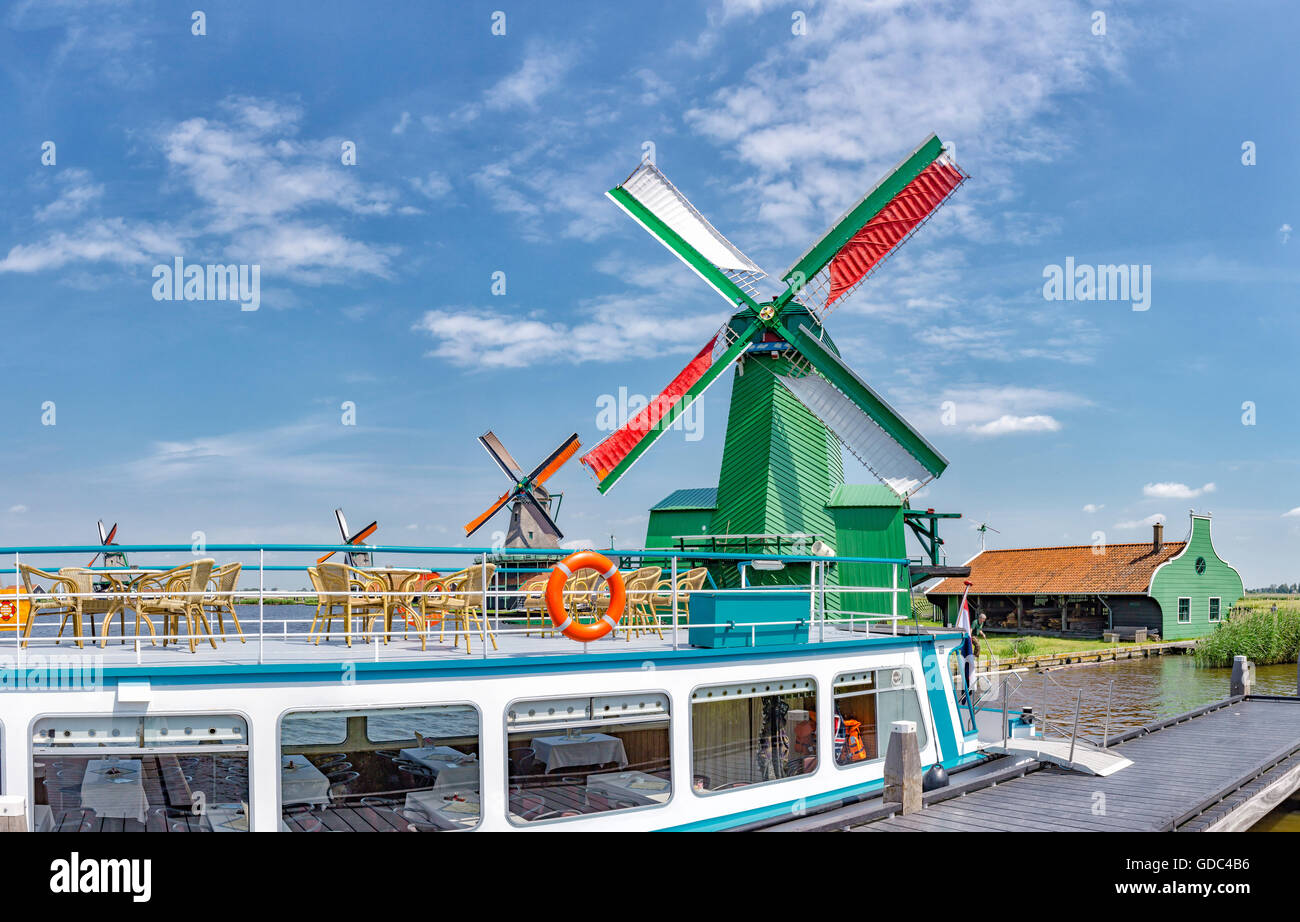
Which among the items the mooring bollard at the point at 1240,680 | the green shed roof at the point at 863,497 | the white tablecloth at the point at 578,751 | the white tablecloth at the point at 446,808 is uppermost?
the green shed roof at the point at 863,497

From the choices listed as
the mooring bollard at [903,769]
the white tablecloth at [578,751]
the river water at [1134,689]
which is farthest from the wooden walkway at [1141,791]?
the river water at [1134,689]

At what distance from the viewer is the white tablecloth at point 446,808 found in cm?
852

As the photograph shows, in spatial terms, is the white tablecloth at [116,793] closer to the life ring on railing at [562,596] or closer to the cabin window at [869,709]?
the life ring on railing at [562,596]

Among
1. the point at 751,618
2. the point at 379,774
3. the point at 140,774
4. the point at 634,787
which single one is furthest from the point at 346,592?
the point at 751,618

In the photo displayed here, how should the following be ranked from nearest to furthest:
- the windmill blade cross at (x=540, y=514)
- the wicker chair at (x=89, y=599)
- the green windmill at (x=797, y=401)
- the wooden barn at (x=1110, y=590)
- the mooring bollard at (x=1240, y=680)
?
the wicker chair at (x=89, y=599) → the mooring bollard at (x=1240, y=680) → the green windmill at (x=797, y=401) → the wooden barn at (x=1110, y=590) → the windmill blade cross at (x=540, y=514)

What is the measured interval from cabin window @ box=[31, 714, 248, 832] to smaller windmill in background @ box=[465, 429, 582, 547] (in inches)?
1580

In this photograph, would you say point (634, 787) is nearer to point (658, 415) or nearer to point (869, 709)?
point (869, 709)

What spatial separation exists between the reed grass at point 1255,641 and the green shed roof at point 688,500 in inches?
775

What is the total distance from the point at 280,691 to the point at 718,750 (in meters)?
4.21

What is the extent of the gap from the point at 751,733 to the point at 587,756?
5.65 ft

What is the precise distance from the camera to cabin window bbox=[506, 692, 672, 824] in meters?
8.70

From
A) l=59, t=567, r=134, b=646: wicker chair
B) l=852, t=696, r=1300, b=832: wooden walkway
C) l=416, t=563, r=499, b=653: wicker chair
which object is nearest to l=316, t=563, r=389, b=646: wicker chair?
l=416, t=563, r=499, b=653: wicker chair
